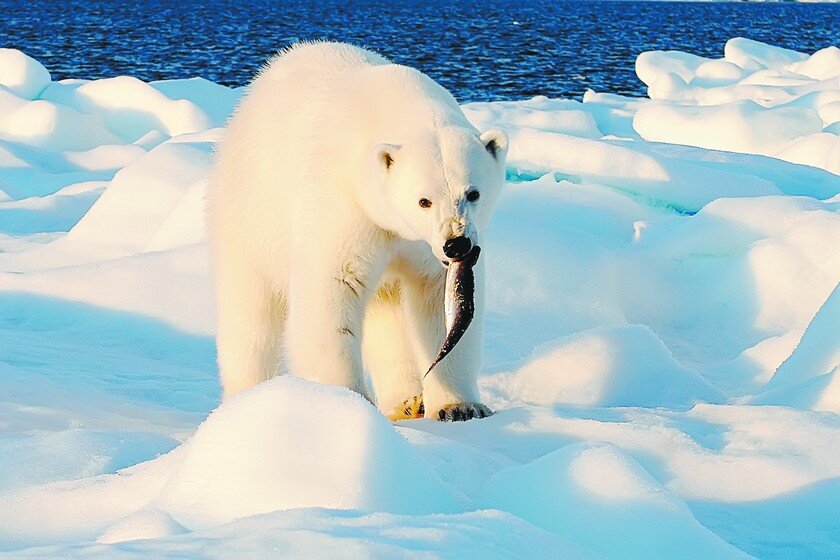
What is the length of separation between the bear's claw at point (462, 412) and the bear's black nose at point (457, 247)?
660 millimetres

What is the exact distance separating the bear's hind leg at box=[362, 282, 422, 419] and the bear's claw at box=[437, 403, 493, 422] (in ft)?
0.94

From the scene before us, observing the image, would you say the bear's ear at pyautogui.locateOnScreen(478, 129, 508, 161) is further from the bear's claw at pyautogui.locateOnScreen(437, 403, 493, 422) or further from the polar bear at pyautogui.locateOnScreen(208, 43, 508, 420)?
the bear's claw at pyautogui.locateOnScreen(437, 403, 493, 422)

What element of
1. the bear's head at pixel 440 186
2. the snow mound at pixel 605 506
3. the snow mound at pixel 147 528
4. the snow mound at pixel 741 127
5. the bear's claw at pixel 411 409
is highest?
the bear's head at pixel 440 186

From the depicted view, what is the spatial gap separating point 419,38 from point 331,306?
33.1 m

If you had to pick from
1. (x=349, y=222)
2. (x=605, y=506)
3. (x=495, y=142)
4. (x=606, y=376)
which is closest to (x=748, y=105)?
(x=606, y=376)

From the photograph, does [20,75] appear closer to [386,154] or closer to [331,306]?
[331,306]

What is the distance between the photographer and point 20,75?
442 inches

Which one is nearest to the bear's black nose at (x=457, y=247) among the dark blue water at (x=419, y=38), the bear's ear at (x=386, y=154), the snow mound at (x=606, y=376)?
the bear's ear at (x=386, y=154)

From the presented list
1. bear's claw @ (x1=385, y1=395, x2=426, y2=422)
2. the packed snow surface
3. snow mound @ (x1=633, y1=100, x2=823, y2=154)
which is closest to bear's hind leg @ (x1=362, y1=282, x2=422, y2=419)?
bear's claw @ (x1=385, y1=395, x2=426, y2=422)

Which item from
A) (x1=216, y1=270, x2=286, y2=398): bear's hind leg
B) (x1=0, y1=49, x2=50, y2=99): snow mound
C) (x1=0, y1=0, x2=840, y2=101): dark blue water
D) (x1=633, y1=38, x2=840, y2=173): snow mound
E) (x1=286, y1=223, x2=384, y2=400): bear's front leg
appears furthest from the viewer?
(x1=0, y1=0, x2=840, y2=101): dark blue water

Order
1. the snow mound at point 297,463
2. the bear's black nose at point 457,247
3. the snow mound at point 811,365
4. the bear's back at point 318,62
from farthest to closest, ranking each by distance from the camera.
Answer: the bear's back at point 318,62
the snow mound at point 811,365
the bear's black nose at point 457,247
the snow mound at point 297,463

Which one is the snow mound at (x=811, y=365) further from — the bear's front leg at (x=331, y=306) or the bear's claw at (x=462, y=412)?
the bear's front leg at (x=331, y=306)

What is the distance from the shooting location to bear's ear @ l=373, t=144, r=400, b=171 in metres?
2.70

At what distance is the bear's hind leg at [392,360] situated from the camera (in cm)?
344
